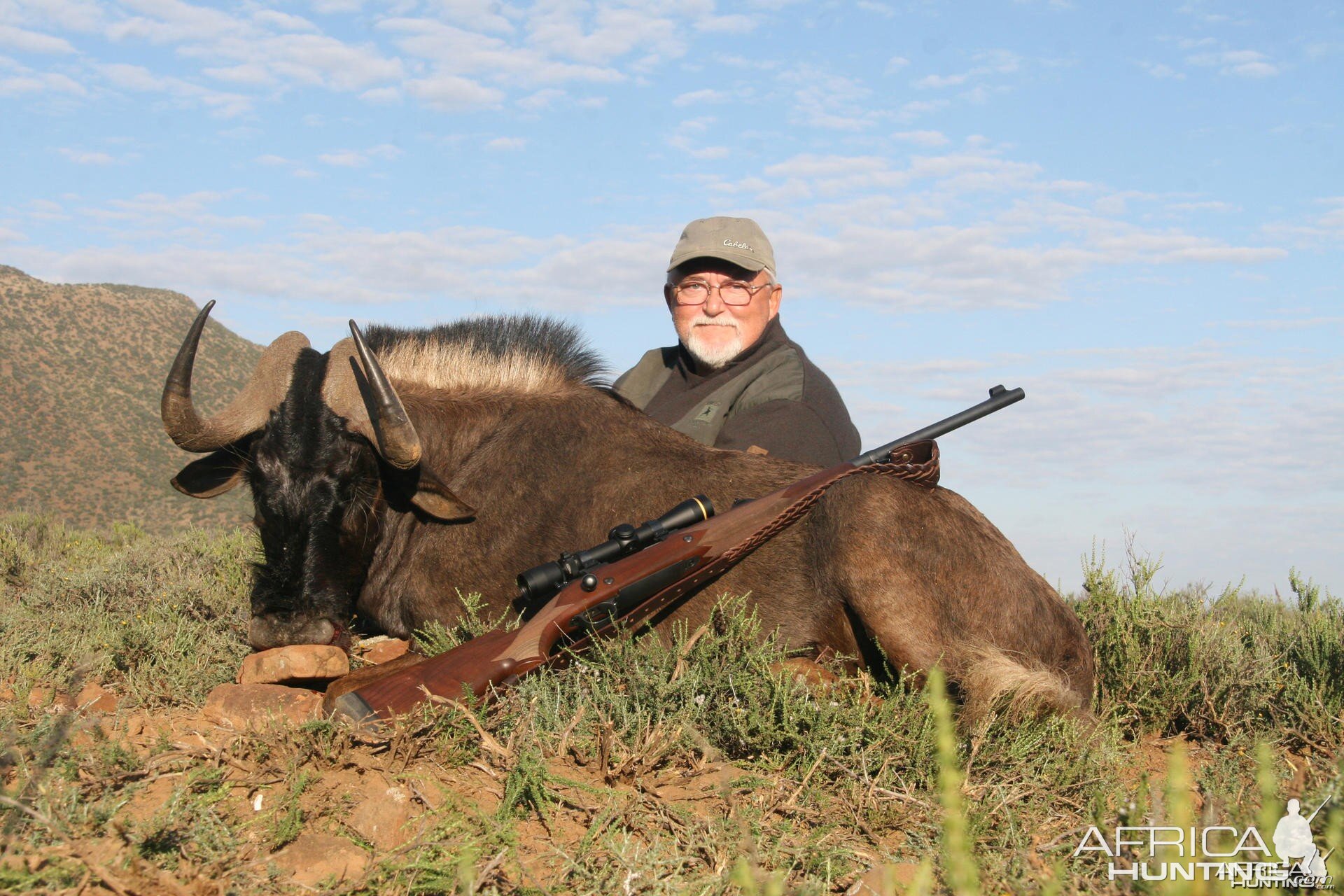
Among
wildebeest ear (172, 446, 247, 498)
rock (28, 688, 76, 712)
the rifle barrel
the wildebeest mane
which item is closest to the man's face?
the wildebeest mane

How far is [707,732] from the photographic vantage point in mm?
3578

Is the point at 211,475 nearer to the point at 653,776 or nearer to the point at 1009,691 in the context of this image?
the point at 653,776

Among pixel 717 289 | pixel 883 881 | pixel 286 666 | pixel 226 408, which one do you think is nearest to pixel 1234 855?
pixel 883 881

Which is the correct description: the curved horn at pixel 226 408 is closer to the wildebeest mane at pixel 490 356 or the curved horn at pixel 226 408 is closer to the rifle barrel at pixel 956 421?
the wildebeest mane at pixel 490 356

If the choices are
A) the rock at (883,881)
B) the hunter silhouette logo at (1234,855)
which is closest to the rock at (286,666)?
the rock at (883,881)

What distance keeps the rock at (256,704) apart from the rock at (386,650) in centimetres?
79

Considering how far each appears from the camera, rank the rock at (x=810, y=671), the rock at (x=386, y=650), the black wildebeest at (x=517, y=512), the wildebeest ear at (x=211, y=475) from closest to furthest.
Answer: the rock at (x=810, y=671), the black wildebeest at (x=517, y=512), the rock at (x=386, y=650), the wildebeest ear at (x=211, y=475)

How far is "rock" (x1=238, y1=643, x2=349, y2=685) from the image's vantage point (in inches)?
164

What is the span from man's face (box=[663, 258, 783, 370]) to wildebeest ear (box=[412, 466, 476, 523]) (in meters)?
2.26

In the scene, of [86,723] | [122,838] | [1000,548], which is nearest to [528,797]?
[122,838]

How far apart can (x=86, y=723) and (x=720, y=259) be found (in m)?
4.63

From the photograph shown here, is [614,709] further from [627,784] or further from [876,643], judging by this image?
[876,643]

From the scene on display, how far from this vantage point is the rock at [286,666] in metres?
4.17

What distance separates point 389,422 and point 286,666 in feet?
3.70
